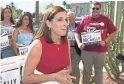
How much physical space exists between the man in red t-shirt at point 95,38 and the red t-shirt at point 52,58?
2.43 metres

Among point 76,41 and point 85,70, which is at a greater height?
point 76,41

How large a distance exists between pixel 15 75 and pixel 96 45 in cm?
242

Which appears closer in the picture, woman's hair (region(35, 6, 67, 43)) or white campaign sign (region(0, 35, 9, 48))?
woman's hair (region(35, 6, 67, 43))

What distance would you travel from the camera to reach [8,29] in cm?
519

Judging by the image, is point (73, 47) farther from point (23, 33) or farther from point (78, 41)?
point (23, 33)

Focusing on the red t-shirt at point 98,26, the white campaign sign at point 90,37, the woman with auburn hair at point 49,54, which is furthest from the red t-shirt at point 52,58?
the red t-shirt at point 98,26

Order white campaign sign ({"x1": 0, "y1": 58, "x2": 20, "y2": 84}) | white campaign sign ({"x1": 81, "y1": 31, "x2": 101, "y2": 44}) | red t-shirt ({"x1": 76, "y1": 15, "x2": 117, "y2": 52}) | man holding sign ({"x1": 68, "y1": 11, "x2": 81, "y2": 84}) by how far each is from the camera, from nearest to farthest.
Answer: white campaign sign ({"x1": 0, "y1": 58, "x2": 20, "y2": 84})
white campaign sign ({"x1": 81, "y1": 31, "x2": 101, "y2": 44})
red t-shirt ({"x1": 76, "y1": 15, "x2": 117, "y2": 52})
man holding sign ({"x1": 68, "y1": 11, "x2": 81, "y2": 84})

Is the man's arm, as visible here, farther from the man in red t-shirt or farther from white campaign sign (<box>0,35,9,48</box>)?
white campaign sign (<box>0,35,9,48</box>)

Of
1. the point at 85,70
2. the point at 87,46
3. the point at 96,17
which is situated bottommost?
the point at 85,70

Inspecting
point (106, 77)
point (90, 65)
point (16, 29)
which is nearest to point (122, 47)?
point (106, 77)

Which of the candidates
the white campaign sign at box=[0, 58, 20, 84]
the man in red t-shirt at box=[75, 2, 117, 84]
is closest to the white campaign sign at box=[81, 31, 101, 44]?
the man in red t-shirt at box=[75, 2, 117, 84]

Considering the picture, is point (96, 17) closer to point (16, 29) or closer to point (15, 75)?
point (16, 29)

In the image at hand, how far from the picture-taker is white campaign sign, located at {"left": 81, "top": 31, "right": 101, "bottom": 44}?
478 centimetres

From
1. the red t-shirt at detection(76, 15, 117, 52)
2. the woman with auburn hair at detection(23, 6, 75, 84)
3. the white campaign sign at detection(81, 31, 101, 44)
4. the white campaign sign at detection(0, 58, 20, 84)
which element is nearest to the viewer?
the woman with auburn hair at detection(23, 6, 75, 84)
